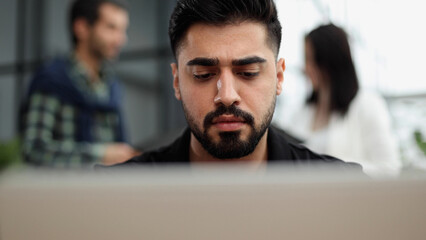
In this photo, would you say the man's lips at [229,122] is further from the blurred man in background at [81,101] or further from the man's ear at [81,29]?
the man's ear at [81,29]

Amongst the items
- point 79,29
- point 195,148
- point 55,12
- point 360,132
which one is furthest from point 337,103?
point 55,12

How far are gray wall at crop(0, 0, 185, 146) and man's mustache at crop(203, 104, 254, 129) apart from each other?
8.83 ft

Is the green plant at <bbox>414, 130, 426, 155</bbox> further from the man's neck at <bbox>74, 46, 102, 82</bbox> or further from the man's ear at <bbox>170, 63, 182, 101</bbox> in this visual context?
the man's neck at <bbox>74, 46, 102, 82</bbox>

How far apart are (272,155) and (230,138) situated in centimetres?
13

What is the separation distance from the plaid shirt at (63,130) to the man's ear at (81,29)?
73 millimetres

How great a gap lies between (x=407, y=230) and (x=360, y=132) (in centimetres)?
68

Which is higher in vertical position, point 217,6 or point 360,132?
point 217,6

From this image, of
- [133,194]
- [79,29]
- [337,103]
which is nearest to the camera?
[133,194]

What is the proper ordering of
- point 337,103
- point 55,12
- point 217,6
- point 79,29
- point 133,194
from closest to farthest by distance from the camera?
point 133,194
point 217,6
point 337,103
point 79,29
point 55,12

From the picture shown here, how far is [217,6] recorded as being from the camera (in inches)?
23.5

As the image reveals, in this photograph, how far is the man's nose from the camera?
0.54 metres

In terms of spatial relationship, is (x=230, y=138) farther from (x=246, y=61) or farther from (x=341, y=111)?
(x=341, y=111)

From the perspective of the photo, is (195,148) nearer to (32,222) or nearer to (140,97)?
(32,222)

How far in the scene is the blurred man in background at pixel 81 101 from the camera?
Result: 0.99 metres
